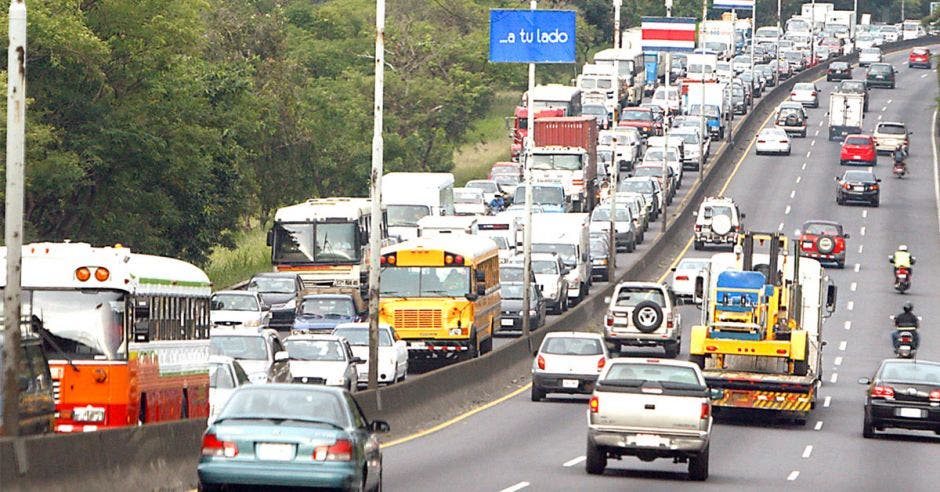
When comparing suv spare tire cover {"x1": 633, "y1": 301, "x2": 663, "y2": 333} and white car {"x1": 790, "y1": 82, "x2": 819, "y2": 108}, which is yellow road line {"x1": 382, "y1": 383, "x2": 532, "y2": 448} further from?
white car {"x1": 790, "y1": 82, "x2": 819, "y2": 108}

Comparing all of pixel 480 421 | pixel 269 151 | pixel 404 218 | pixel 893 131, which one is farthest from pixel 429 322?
pixel 893 131

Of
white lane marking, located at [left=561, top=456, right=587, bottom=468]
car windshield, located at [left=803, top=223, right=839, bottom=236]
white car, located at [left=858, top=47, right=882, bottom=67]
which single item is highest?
white car, located at [left=858, top=47, right=882, bottom=67]

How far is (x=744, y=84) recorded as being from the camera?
119438mm

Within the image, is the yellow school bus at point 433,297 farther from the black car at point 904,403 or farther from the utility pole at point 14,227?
the utility pole at point 14,227

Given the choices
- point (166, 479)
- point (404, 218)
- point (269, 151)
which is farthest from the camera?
point (269, 151)

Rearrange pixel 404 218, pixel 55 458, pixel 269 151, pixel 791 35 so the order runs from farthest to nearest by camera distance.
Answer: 1. pixel 791 35
2. pixel 269 151
3. pixel 404 218
4. pixel 55 458

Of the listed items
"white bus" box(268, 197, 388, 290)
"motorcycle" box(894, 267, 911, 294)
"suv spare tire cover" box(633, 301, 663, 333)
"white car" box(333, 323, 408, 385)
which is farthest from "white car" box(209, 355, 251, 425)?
"motorcycle" box(894, 267, 911, 294)

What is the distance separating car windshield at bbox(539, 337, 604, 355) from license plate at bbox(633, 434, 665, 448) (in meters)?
13.8

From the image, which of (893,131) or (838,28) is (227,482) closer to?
(893,131)

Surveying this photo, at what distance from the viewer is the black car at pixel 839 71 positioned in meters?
139

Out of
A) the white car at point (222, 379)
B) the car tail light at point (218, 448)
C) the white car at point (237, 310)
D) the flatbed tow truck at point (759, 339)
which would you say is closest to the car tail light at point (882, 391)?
the flatbed tow truck at point (759, 339)

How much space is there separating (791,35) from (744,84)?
3718cm

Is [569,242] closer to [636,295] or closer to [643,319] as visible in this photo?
[636,295]

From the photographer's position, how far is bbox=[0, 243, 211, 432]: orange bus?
73.0ft
